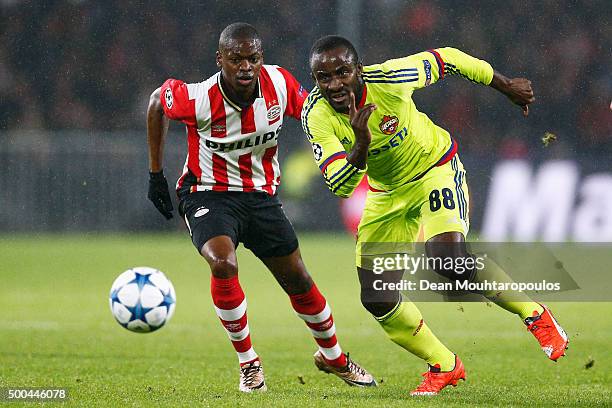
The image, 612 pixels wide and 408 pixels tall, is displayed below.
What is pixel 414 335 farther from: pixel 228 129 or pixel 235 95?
pixel 235 95

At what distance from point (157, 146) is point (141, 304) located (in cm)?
101

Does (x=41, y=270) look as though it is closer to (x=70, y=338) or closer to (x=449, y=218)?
(x=70, y=338)

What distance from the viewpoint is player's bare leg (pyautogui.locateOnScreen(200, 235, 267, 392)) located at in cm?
537

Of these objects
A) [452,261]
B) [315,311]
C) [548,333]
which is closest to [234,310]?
[315,311]

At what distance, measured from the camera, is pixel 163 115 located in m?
5.82

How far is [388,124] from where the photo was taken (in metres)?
5.45

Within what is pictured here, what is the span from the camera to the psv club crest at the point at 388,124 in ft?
17.8

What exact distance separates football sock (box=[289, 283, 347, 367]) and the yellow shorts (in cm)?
32

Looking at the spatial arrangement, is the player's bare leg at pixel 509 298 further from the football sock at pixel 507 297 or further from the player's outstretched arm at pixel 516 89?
the player's outstretched arm at pixel 516 89

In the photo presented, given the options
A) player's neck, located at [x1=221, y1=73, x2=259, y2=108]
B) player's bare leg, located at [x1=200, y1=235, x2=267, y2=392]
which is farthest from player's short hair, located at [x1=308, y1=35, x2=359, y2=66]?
player's bare leg, located at [x1=200, y1=235, x2=267, y2=392]

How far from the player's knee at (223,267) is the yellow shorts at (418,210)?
75 cm

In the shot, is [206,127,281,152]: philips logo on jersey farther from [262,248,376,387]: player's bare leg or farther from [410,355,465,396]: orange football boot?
[410,355,465,396]: orange football boot

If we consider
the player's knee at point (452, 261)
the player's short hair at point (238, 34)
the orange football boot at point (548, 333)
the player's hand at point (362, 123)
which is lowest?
the orange football boot at point (548, 333)

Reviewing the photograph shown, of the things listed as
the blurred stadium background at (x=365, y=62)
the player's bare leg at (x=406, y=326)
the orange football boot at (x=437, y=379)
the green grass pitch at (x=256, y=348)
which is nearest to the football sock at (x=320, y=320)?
the green grass pitch at (x=256, y=348)
